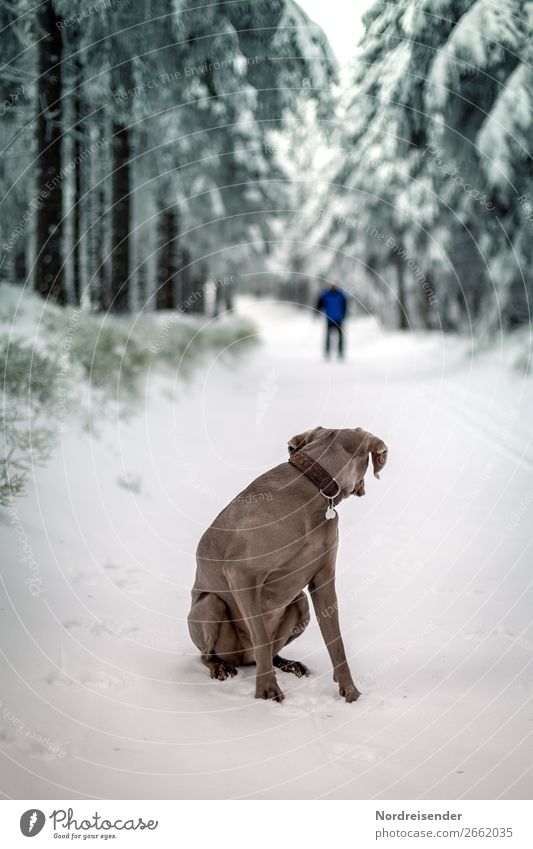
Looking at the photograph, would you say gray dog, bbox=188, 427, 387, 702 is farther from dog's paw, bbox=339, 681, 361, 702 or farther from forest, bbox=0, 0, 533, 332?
forest, bbox=0, 0, 533, 332

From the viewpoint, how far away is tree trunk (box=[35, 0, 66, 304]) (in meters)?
8.54

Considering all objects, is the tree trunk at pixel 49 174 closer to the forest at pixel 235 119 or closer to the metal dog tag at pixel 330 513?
the forest at pixel 235 119

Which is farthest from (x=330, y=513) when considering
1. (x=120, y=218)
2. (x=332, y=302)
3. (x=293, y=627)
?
(x=332, y=302)

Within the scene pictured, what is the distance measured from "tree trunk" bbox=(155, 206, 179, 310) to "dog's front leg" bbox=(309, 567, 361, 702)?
38.1 feet

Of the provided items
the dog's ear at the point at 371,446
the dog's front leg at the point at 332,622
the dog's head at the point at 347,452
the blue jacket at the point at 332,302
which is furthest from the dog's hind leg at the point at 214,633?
the blue jacket at the point at 332,302

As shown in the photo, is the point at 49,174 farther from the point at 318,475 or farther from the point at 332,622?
the point at 332,622

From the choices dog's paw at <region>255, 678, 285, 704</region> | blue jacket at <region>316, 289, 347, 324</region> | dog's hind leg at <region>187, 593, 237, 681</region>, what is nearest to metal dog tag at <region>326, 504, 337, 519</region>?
dog's hind leg at <region>187, 593, 237, 681</region>

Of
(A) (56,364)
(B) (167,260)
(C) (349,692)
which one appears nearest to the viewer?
(C) (349,692)

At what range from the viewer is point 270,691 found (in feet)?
11.0

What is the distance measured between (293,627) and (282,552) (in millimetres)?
593

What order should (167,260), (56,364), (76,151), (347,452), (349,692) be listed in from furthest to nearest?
(167,260) < (76,151) < (56,364) < (349,692) < (347,452)
